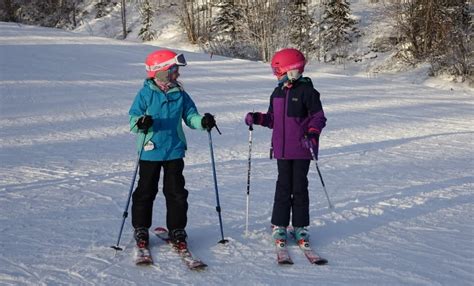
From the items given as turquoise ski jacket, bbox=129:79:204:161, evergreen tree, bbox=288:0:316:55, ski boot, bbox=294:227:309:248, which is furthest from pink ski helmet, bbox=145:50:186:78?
evergreen tree, bbox=288:0:316:55

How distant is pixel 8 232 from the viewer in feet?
15.6

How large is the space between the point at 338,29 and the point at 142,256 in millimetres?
27810

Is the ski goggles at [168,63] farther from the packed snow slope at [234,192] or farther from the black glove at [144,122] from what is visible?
the packed snow slope at [234,192]

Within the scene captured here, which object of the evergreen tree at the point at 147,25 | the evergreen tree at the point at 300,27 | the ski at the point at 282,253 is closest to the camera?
the ski at the point at 282,253

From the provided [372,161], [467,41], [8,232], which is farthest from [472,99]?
[8,232]

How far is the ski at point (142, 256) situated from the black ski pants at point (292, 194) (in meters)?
1.19

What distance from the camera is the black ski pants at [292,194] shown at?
15.3 ft

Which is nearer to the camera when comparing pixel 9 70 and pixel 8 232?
pixel 8 232

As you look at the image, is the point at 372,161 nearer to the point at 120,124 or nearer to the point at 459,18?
the point at 120,124

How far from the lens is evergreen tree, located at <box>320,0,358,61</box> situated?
30.2m

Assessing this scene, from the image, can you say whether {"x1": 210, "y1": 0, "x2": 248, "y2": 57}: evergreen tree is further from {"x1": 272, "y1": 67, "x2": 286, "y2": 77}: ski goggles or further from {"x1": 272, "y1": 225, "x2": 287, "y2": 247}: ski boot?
{"x1": 272, "y1": 225, "x2": 287, "y2": 247}: ski boot

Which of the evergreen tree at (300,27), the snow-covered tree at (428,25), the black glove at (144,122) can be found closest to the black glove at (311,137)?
the black glove at (144,122)

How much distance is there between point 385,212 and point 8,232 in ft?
12.7

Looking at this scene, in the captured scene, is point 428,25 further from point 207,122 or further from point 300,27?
point 207,122
